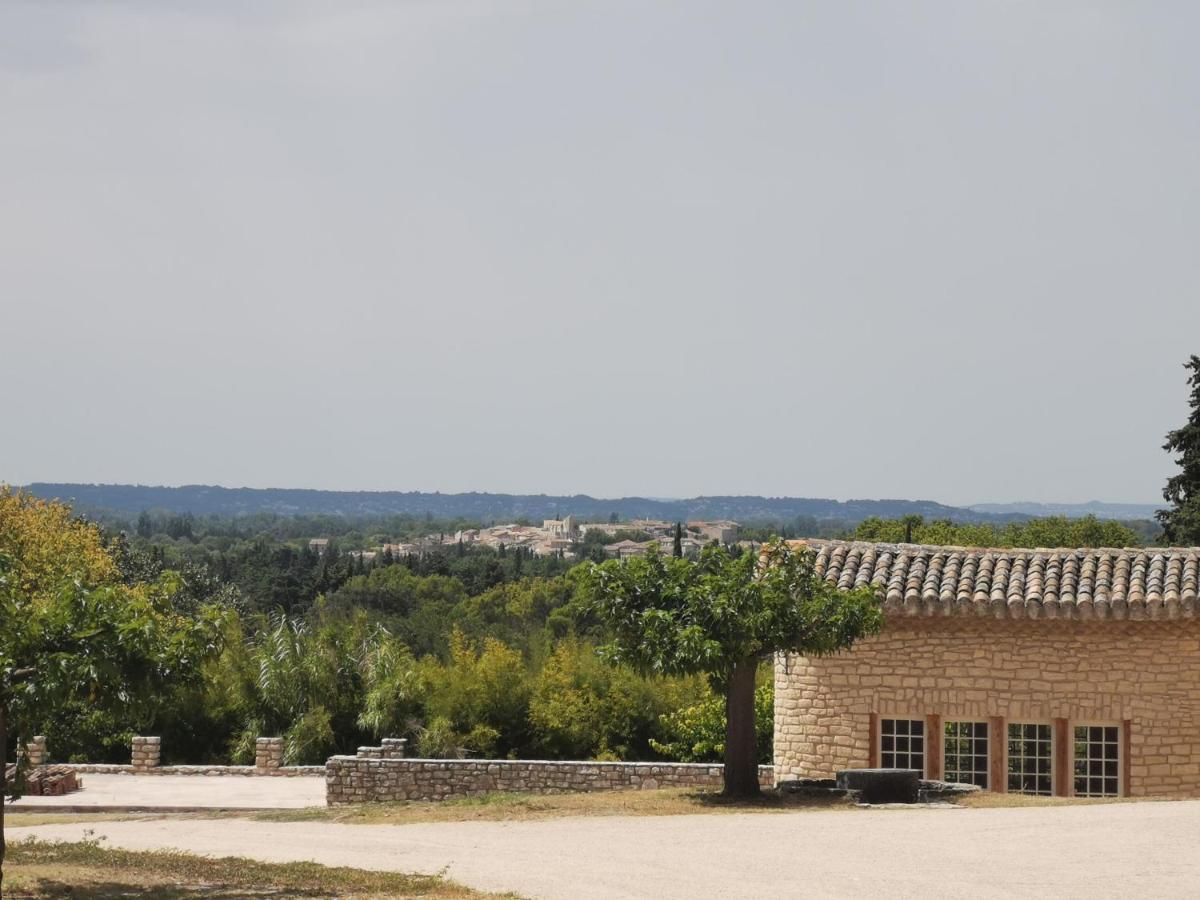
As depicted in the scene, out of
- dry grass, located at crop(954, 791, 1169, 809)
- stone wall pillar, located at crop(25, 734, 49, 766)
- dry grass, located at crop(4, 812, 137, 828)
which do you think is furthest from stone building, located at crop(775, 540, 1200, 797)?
stone wall pillar, located at crop(25, 734, 49, 766)

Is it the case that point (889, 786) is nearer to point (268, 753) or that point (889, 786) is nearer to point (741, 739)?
point (741, 739)

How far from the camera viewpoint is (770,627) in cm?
2105

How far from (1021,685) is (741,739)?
15.6 ft

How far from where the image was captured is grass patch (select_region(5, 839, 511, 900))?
47.7 ft

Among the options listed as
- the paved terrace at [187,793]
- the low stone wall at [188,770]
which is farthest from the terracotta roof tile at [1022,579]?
the low stone wall at [188,770]

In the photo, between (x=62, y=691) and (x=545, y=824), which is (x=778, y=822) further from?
(x=62, y=691)

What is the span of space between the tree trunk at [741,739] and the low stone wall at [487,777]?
2.96 meters

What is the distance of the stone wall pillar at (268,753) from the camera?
109 ft

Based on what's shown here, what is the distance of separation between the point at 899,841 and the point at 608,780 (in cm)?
983

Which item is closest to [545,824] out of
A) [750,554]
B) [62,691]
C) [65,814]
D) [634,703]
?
[750,554]

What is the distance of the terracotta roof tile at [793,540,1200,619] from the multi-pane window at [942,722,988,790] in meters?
1.88

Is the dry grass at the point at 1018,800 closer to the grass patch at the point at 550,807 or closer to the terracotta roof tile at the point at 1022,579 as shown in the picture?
the grass patch at the point at 550,807

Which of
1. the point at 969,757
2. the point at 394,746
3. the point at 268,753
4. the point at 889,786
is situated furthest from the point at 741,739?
the point at 268,753

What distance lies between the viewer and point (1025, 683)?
2388 centimetres
